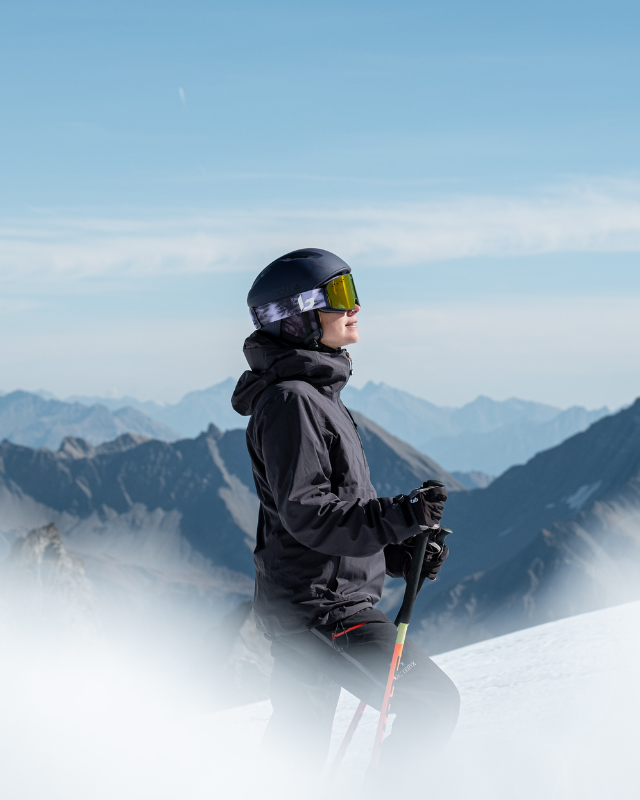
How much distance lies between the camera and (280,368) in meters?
4.33

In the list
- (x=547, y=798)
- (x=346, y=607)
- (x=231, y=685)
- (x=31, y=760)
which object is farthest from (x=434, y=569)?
(x=231, y=685)

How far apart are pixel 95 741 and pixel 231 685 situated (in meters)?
73.5

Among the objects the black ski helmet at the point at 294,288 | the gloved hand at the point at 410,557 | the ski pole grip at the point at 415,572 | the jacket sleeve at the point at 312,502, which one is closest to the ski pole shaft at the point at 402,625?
the ski pole grip at the point at 415,572

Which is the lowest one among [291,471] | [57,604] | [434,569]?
[57,604]

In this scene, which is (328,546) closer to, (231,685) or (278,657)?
(278,657)

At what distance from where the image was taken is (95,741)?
8109mm

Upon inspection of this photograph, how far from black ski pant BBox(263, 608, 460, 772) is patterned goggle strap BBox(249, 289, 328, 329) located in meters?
1.75

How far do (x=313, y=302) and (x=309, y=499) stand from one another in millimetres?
1213

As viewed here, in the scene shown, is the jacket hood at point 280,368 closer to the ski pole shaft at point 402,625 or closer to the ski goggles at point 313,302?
the ski goggles at point 313,302

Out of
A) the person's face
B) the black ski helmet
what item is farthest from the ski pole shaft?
the black ski helmet

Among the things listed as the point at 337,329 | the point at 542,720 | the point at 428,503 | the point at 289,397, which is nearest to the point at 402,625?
the point at 428,503

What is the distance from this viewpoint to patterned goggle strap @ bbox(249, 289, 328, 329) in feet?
14.9

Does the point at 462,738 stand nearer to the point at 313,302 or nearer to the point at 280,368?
the point at 280,368

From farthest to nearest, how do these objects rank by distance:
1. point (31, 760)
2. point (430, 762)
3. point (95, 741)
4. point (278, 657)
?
1. point (95, 741)
2. point (31, 760)
3. point (278, 657)
4. point (430, 762)
